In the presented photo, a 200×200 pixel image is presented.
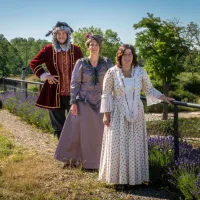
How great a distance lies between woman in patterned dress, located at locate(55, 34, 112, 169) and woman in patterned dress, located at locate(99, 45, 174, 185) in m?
0.71

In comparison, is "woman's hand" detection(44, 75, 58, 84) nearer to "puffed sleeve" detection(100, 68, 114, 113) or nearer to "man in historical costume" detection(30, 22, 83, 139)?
"man in historical costume" detection(30, 22, 83, 139)

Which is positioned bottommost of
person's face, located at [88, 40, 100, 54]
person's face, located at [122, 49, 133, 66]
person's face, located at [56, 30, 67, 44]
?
person's face, located at [122, 49, 133, 66]

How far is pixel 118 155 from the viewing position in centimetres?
398

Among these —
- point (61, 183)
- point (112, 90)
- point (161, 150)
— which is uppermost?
point (112, 90)

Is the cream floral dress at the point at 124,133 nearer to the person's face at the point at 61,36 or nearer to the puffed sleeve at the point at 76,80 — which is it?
the puffed sleeve at the point at 76,80

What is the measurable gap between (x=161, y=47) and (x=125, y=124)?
2283cm

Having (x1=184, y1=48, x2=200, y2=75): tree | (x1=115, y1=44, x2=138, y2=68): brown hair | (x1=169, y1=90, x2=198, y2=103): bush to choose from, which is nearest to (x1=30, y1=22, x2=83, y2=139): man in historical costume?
(x1=115, y1=44, x2=138, y2=68): brown hair

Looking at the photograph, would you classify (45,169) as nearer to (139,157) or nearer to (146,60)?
(139,157)

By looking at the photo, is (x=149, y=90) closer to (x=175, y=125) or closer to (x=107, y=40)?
(x=175, y=125)

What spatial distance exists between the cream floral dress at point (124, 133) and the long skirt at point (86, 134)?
0.78 metres

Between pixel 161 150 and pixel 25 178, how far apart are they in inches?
62.8

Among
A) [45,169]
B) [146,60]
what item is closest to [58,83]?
[45,169]

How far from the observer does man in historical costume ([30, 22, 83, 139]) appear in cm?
524

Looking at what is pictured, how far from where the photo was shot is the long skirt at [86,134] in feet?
15.9
